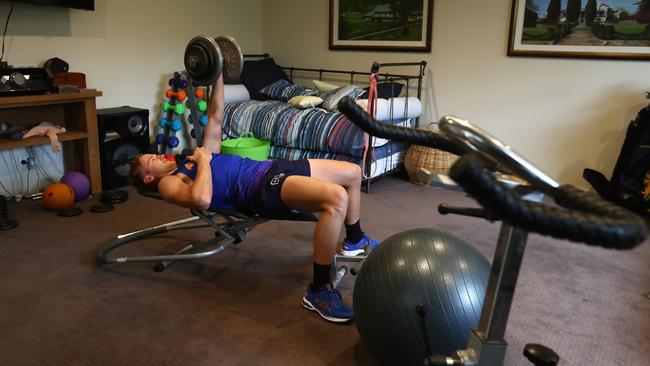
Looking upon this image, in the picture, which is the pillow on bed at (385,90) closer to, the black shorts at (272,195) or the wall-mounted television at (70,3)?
the black shorts at (272,195)

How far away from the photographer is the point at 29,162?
135 inches

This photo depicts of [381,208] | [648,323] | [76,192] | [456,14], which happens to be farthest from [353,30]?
[648,323]

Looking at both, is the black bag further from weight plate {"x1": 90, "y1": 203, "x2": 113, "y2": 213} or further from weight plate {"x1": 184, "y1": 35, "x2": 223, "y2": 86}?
weight plate {"x1": 90, "y1": 203, "x2": 113, "y2": 213}

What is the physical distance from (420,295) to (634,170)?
2.41 metres

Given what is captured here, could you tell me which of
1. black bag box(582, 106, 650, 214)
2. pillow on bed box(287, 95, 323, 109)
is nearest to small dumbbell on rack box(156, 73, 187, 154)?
pillow on bed box(287, 95, 323, 109)

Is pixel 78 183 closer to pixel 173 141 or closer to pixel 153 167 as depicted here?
pixel 173 141

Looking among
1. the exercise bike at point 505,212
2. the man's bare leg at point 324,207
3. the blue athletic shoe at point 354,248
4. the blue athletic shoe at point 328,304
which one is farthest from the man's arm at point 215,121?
the exercise bike at point 505,212

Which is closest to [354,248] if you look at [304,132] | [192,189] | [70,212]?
[192,189]

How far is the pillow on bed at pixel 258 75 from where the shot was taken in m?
4.49

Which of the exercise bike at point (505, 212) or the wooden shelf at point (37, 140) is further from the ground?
the exercise bike at point (505, 212)

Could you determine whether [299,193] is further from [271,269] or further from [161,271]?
A: [161,271]

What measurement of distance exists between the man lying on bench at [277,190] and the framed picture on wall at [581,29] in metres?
2.05

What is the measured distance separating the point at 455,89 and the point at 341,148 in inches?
44.7

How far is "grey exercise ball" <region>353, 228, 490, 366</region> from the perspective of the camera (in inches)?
54.9
